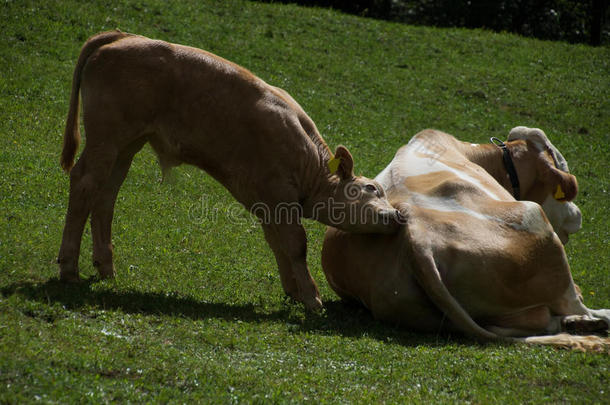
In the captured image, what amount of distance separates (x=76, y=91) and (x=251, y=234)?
3.82 metres

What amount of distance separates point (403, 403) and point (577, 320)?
103 inches

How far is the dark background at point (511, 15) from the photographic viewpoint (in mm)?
33531

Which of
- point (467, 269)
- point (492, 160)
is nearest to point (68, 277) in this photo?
point (467, 269)

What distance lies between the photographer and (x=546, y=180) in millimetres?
8992

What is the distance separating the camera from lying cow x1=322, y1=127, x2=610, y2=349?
265 inches

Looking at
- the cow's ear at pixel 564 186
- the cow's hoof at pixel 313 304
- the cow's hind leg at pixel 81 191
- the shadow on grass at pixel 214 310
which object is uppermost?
the cow's ear at pixel 564 186

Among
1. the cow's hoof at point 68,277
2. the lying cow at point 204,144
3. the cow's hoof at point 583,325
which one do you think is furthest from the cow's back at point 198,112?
the cow's hoof at point 583,325

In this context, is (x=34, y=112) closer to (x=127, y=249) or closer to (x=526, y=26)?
(x=127, y=249)

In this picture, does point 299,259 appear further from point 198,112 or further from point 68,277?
point 68,277

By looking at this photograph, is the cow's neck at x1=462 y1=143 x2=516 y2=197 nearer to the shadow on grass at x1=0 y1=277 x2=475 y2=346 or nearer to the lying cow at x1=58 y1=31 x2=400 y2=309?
the lying cow at x1=58 y1=31 x2=400 y2=309

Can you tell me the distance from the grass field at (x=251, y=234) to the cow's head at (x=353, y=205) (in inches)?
37.4

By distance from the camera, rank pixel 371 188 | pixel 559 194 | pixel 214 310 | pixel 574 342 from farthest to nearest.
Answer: pixel 559 194, pixel 371 188, pixel 214 310, pixel 574 342

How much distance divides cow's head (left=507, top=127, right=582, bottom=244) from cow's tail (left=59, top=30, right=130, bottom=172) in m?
5.16

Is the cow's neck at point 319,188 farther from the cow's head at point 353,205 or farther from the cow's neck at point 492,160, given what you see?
the cow's neck at point 492,160
